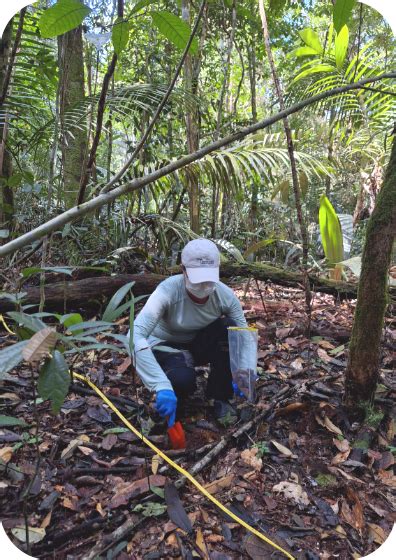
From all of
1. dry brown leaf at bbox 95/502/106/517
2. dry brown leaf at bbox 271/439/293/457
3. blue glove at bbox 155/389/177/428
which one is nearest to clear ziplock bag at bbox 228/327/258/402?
dry brown leaf at bbox 271/439/293/457

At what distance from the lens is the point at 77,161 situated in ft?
11.4

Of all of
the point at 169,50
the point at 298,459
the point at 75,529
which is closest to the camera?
the point at 75,529

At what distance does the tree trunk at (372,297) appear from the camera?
1.61 meters

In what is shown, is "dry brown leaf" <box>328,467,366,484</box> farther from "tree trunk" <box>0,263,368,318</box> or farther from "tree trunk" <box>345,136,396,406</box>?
"tree trunk" <box>0,263,368,318</box>

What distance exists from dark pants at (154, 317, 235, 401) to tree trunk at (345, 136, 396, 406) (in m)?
0.60

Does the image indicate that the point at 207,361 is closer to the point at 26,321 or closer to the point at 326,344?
the point at 326,344

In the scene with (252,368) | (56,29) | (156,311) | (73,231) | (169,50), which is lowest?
(252,368)

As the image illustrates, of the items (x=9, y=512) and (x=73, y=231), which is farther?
(x=73, y=231)

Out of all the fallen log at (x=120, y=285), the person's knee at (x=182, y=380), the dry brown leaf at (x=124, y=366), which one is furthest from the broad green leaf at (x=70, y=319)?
the fallen log at (x=120, y=285)

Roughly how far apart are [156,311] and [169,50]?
156 inches

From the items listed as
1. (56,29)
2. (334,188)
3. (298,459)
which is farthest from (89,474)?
(334,188)

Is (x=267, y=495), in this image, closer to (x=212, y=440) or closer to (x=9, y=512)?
(x=212, y=440)

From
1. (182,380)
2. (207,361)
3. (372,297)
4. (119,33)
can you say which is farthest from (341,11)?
(207,361)

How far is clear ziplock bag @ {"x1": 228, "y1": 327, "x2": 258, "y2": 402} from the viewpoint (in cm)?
201
